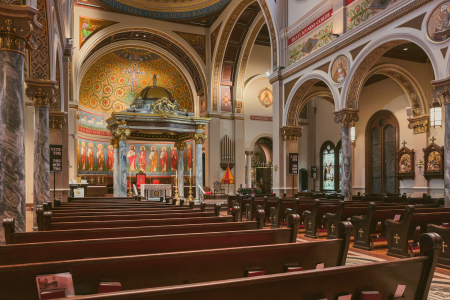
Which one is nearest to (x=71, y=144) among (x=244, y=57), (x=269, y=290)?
(x=244, y=57)

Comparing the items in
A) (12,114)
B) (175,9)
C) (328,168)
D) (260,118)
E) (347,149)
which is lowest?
(328,168)

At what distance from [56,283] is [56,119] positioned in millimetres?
10028

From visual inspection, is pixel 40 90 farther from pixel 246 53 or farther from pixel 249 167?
pixel 249 167

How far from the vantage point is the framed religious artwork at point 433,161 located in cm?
1263

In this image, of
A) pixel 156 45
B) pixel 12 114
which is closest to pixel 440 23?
pixel 12 114

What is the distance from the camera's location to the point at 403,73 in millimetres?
14406

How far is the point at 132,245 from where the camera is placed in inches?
110

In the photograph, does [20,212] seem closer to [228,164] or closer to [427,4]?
[427,4]

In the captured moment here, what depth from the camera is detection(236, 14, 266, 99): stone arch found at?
61.2 feet

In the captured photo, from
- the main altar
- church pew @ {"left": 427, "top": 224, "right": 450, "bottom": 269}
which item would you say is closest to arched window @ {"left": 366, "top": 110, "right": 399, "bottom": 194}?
the main altar

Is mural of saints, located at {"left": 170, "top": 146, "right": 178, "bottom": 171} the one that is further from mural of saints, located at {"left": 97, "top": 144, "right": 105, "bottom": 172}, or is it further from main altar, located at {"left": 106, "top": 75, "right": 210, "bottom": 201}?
main altar, located at {"left": 106, "top": 75, "right": 210, "bottom": 201}

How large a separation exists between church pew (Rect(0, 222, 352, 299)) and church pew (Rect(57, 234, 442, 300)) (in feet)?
1.87

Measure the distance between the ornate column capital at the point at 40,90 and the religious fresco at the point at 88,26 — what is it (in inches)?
415

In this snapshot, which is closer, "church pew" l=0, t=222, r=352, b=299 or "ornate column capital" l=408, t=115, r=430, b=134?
"church pew" l=0, t=222, r=352, b=299
